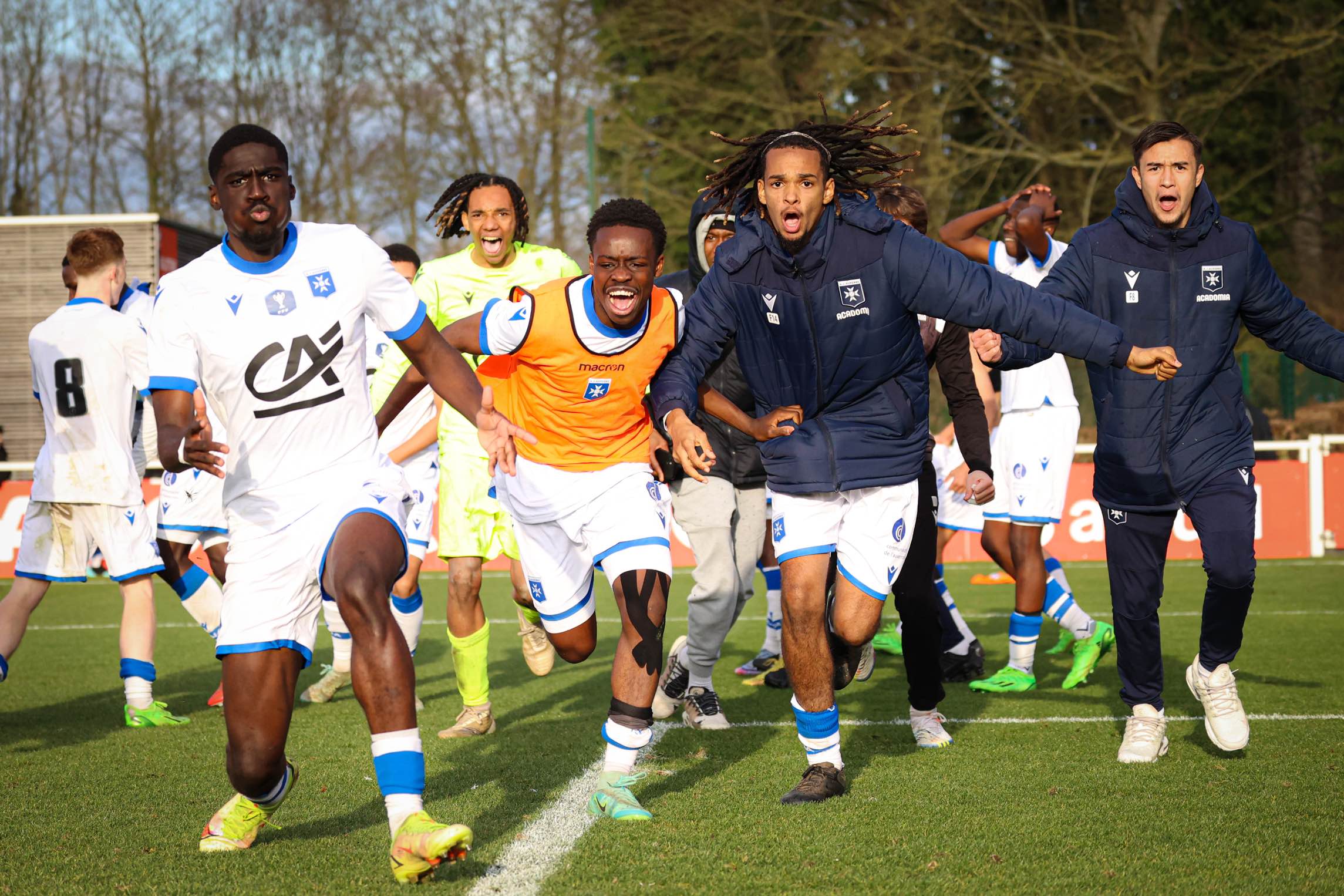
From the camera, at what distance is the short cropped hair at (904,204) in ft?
21.4

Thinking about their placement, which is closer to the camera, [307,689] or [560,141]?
[307,689]

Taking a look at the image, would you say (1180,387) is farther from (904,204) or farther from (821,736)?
(821,736)

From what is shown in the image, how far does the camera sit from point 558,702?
7.59 metres

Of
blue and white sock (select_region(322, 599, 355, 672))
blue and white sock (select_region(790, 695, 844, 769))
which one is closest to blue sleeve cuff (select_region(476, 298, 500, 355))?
blue and white sock (select_region(790, 695, 844, 769))

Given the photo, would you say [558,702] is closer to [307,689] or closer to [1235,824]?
[307,689]

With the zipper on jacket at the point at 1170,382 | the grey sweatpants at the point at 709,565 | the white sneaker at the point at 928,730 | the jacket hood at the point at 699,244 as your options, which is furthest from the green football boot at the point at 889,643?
the zipper on jacket at the point at 1170,382

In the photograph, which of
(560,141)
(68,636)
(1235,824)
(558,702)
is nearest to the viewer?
(1235,824)

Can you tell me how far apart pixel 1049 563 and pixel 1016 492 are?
81 cm

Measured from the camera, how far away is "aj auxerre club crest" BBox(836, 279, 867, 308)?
496 cm

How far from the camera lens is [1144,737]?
18.2ft

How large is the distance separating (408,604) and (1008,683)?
11.3ft

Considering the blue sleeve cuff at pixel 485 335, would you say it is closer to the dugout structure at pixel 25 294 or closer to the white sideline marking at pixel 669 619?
the white sideline marking at pixel 669 619

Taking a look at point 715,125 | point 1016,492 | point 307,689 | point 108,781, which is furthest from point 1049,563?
point 715,125

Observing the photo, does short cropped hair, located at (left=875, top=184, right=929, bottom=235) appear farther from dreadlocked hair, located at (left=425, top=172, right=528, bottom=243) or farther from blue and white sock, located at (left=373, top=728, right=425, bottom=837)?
blue and white sock, located at (left=373, top=728, right=425, bottom=837)
